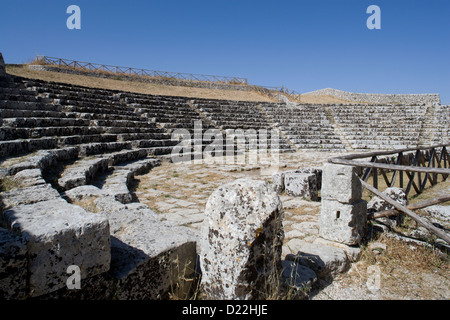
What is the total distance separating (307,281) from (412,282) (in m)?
1.16

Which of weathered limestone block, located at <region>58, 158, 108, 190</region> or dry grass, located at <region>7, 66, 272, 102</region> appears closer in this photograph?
weathered limestone block, located at <region>58, 158, 108, 190</region>

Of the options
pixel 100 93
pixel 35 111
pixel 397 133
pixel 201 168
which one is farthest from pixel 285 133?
pixel 35 111

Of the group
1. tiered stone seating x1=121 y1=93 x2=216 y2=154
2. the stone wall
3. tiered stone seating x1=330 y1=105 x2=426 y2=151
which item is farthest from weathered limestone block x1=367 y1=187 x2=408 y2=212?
the stone wall

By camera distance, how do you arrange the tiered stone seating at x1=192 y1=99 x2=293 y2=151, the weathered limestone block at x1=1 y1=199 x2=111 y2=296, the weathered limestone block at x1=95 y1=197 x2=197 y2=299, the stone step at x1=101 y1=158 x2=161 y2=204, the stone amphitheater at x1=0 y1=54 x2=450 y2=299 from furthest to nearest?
the tiered stone seating at x1=192 y1=99 x2=293 y2=151
the stone step at x1=101 y1=158 x2=161 y2=204
the weathered limestone block at x1=95 y1=197 x2=197 y2=299
the stone amphitheater at x1=0 y1=54 x2=450 y2=299
the weathered limestone block at x1=1 y1=199 x2=111 y2=296

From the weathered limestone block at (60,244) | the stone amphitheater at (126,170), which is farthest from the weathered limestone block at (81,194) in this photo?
the weathered limestone block at (60,244)

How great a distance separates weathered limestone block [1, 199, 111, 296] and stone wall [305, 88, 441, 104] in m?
37.3

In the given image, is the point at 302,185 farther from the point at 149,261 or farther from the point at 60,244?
the point at 60,244

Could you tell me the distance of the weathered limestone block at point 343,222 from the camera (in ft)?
10.8

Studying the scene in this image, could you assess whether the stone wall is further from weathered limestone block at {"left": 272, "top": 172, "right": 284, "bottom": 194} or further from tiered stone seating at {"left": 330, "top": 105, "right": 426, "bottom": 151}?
weathered limestone block at {"left": 272, "top": 172, "right": 284, "bottom": 194}

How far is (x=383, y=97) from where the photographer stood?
1391 inches

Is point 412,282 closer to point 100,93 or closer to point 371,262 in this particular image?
point 371,262

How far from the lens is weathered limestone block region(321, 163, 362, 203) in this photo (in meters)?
3.29

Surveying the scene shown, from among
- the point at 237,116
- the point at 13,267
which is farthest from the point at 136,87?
the point at 13,267

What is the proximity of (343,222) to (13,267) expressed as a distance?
3.16 metres
